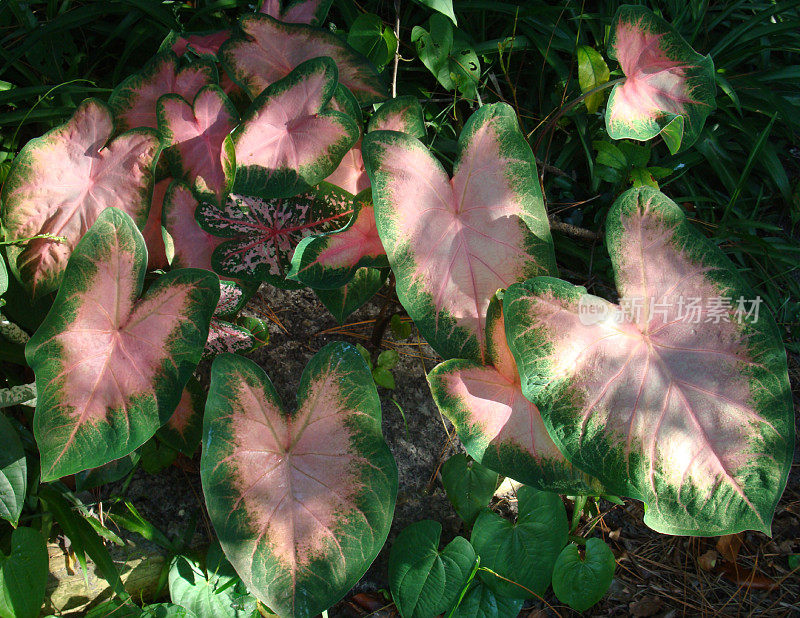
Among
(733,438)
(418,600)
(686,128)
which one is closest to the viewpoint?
(733,438)

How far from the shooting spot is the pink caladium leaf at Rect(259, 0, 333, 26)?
55.5 inches

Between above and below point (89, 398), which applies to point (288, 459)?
below

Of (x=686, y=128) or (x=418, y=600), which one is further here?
(x=418, y=600)

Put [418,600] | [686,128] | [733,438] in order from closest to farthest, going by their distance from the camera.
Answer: [733,438] → [686,128] → [418,600]

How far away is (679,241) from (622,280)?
5.4 inches

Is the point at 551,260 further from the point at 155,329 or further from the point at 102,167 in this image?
the point at 102,167

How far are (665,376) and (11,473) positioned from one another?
1371mm

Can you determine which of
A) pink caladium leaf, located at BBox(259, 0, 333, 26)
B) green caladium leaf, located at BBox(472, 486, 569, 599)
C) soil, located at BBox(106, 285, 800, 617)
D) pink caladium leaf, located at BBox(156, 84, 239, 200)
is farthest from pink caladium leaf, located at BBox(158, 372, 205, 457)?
pink caladium leaf, located at BBox(259, 0, 333, 26)

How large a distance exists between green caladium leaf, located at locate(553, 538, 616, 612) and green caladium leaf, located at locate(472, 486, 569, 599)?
3cm

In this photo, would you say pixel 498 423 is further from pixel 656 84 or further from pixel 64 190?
pixel 64 190

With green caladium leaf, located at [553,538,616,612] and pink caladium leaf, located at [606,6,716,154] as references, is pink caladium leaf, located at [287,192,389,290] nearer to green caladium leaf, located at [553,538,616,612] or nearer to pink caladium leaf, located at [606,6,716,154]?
pink caladium leaf, located at [606,6,716,154]

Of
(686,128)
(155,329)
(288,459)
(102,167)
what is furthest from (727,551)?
(102,167)

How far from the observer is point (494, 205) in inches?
46.4

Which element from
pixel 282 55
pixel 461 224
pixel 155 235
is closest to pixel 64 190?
pixel 155 235
